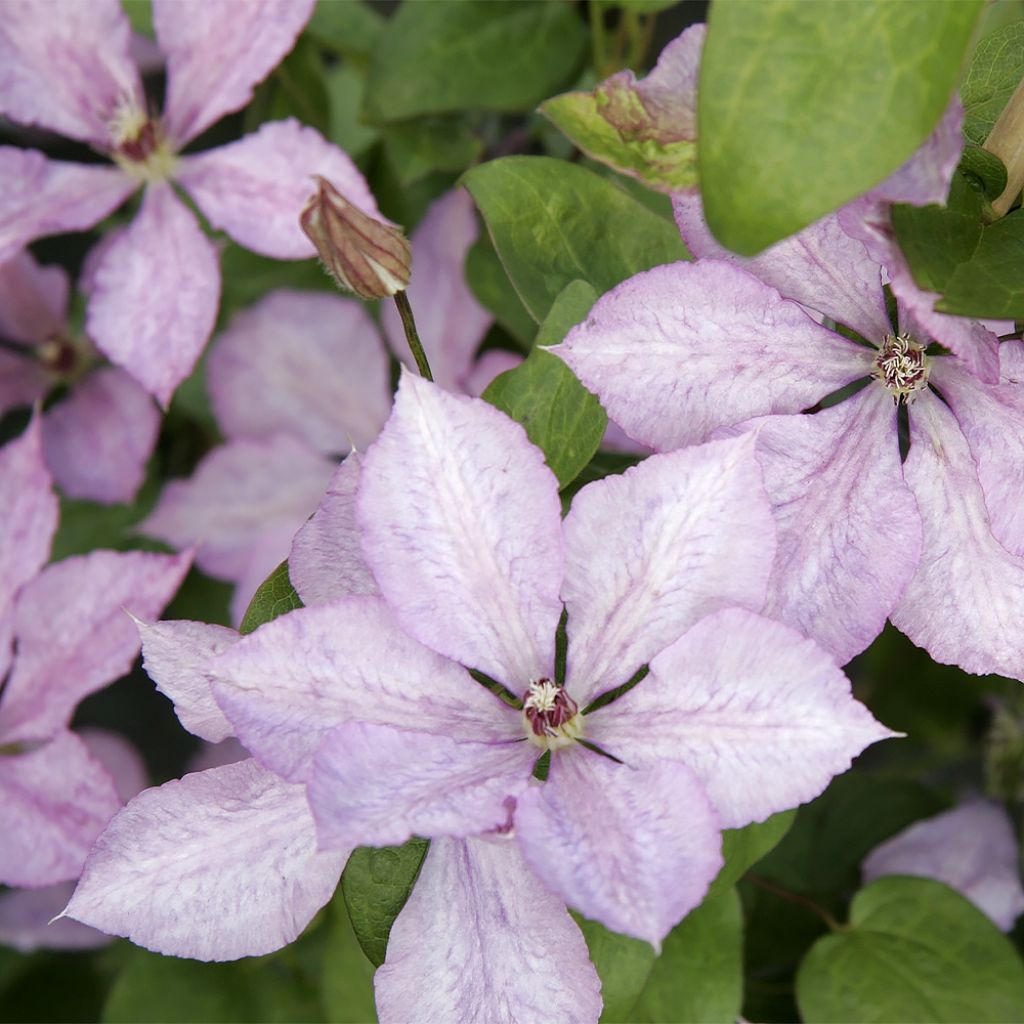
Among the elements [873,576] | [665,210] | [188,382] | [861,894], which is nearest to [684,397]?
[873,576]

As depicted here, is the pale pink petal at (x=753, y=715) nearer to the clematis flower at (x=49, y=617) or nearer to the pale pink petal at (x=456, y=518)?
the pale pink petal at (x=456, y=518)

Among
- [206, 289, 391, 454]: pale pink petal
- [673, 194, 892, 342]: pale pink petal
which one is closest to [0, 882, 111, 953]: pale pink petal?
[206, 289, 391, 454]: pale pink petal

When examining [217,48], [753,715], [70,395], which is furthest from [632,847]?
[70,395]

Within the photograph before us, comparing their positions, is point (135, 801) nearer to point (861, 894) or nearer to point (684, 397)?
point (684, 397)

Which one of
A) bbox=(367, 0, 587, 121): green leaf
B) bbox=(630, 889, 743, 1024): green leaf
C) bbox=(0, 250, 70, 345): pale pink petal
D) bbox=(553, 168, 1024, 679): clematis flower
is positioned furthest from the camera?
bbox=(0, 250, 70, 345): pale pink petal

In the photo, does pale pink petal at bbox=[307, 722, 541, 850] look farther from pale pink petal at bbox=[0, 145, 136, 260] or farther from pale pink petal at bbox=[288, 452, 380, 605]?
pale pink petal at bbox=[0, 145, 136, 260]

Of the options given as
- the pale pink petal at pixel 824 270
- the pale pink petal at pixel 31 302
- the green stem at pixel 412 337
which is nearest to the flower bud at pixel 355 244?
the green stem at pixel 412 337

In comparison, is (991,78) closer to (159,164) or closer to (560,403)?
(560,403)
